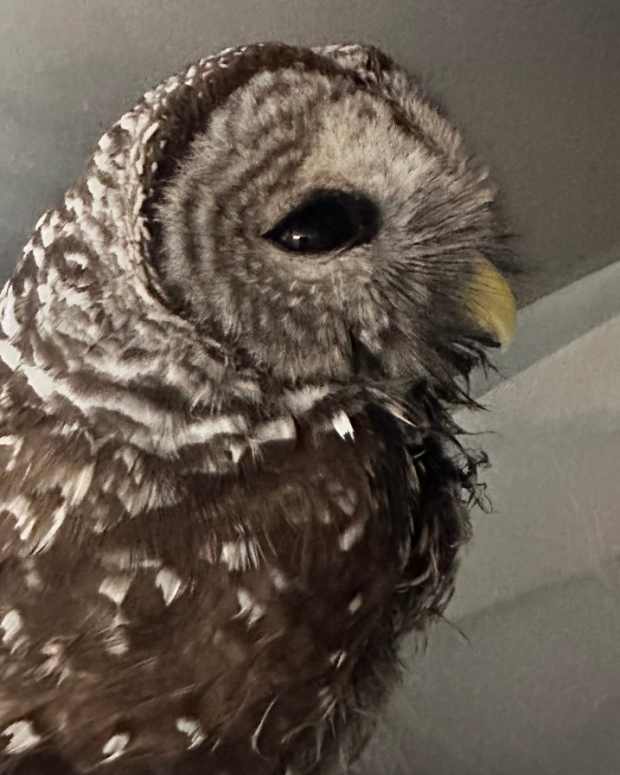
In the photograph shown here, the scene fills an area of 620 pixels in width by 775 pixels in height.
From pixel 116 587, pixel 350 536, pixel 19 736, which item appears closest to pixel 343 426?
pixel 350 536

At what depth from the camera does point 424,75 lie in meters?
0.90

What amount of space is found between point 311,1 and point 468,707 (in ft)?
2.33

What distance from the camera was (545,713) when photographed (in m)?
0.98

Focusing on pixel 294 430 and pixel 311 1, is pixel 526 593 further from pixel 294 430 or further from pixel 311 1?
pixel 311 1

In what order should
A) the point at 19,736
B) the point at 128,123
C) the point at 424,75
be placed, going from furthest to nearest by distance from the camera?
the point at 424,75 < the point at 128,123 < the point at 19,736

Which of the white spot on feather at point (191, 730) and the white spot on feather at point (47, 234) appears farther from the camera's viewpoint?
the white spot on feather at point (47, 234)

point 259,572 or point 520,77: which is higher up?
point 520,77

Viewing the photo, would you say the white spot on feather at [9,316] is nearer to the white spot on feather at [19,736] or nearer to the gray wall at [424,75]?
the gray wall at [424,75]

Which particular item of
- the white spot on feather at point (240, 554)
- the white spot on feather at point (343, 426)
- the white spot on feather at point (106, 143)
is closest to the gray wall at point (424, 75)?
the white spot on feather at point (106, 143)

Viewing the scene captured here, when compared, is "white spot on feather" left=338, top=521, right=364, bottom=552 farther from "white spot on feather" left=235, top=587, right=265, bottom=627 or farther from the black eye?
the black eye

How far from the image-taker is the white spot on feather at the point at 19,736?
2.14 feet

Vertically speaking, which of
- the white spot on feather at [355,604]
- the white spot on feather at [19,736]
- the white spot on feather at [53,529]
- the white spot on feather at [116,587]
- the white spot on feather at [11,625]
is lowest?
the white spot on feather at [355,604]

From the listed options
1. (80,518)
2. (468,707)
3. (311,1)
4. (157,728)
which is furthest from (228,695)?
(311,1)

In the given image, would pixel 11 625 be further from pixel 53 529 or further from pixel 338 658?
pixel 338 658
